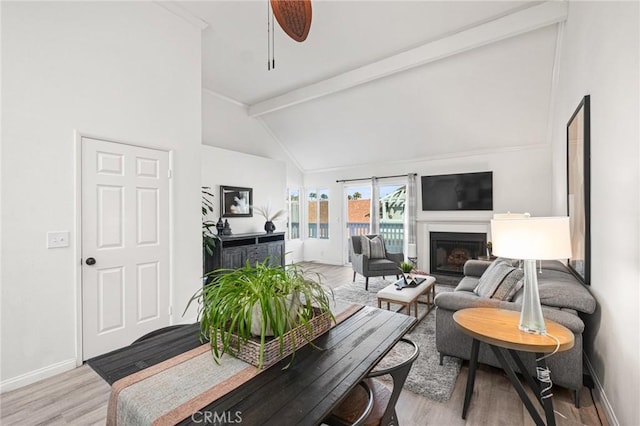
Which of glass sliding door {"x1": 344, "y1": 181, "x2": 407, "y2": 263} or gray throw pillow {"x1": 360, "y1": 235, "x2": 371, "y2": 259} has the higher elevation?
glass sliding door {"x1": 344, "y1": 181, "x2": 407, "y2": 263}

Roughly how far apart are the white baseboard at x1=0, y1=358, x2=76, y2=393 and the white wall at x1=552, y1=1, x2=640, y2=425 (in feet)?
12.3

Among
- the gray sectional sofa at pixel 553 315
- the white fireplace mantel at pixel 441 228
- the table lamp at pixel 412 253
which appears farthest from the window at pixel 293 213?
the gray sectional sofa at pixel 553 315

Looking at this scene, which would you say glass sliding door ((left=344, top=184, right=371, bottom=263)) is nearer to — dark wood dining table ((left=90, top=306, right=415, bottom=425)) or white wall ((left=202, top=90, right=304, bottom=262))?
white wall ((left=202, top=90, right=304, bottom=262))

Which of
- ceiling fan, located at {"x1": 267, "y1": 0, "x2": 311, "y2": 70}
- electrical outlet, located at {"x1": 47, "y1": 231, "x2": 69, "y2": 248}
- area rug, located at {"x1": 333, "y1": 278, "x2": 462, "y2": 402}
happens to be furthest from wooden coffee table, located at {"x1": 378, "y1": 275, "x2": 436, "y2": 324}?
electrical outlet, located at {"x1": 47, "y1": 231, "x2": 69, "y2": 248}

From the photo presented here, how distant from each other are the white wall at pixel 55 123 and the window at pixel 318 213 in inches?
187

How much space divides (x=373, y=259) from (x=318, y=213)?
2776 millimetres

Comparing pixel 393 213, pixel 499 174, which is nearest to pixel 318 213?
pixel 393 213

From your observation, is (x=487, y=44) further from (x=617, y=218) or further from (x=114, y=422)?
(x=114, y=422)

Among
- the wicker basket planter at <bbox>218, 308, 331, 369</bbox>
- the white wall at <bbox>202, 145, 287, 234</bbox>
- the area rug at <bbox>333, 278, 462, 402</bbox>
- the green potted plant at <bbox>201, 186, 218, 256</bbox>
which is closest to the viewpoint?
the wicker basket planter at <bbox>218, 308, 331, 369</bbox>

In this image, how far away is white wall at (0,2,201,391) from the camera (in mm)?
2146

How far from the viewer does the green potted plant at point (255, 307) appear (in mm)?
1044

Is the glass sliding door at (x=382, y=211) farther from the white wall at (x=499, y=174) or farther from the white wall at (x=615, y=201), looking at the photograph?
the white wall at (x=615, y=201)

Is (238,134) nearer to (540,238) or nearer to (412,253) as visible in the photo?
(412,253)

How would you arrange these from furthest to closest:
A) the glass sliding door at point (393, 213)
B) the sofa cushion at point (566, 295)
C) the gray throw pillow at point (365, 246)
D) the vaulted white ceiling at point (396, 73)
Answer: the glass sliding door at point (393, 213)
the gray throw pillow at point (365, 246)
the vaulted white ceiling at point (396, 73)
the sofa cushion at point (566, 295)
